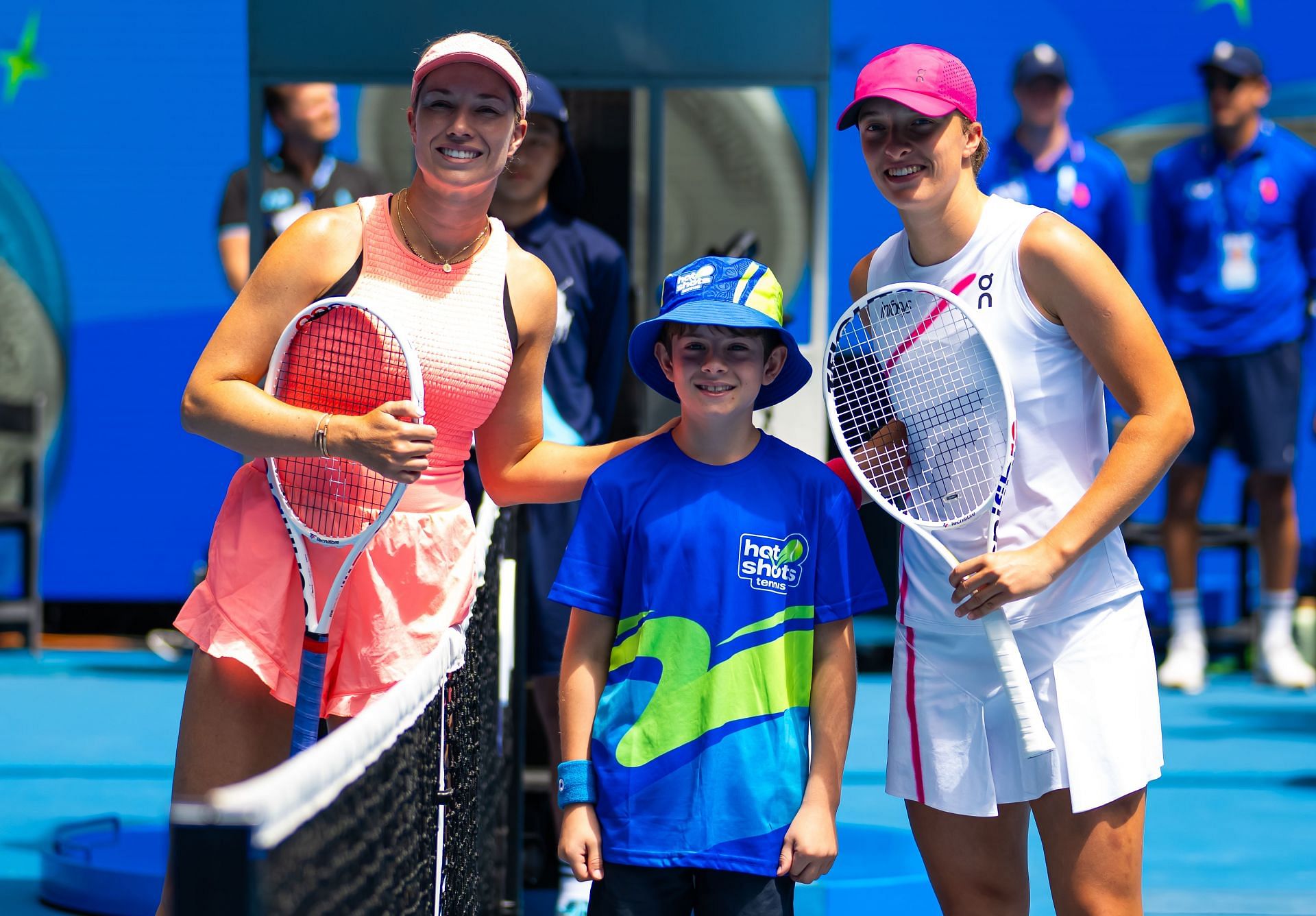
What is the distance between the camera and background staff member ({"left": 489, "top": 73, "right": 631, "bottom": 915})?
15.0ft

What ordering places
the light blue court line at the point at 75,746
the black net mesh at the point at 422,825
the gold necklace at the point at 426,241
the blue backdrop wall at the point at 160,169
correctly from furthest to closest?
the blue backdrop wall at the point at 160,169 < the light blue court line at the point at 75,746 < the gold necklace at the point at 426,241 < the black net mesh at the point at 422,825

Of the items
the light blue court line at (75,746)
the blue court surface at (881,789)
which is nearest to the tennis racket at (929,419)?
the blue court surface at (881,789)

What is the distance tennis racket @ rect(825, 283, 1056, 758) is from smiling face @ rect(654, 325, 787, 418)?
0.14 metres

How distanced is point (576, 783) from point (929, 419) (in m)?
0.85

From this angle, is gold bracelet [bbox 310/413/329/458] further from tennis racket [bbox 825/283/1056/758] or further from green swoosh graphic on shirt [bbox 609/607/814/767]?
tennis racket [bbox 825/283/1056/758]

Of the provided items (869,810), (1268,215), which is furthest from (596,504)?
(1268,215)

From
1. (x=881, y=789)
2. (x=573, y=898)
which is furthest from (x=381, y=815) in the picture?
(x=881, y=789)

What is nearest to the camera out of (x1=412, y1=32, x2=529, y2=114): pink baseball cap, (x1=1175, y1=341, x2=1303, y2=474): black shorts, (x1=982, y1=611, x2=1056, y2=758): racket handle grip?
(x1=982, y1=611, x2=1056, y2=758): racket handle grip

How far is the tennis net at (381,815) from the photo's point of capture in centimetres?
138

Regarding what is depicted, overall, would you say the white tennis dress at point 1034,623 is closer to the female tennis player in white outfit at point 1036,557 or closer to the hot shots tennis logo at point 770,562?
the female tennis player in white outfit at point 1036,557

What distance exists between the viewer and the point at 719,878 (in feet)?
8.66

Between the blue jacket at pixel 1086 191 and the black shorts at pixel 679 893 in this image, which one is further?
the blue jacket at pixel 1086 191

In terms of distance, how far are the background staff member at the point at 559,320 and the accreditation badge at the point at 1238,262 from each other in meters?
4.30

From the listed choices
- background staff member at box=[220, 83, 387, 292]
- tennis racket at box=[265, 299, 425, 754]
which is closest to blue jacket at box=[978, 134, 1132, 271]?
background staff member at box=[220, 83, 387, 292]
